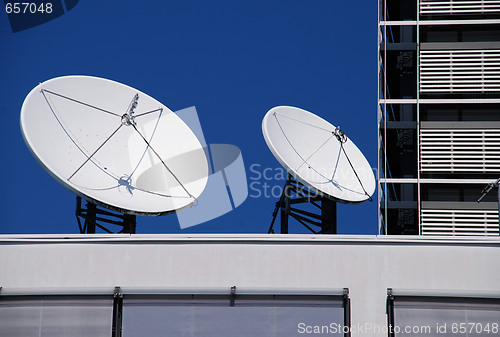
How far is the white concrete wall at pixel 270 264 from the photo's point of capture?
66.2ft

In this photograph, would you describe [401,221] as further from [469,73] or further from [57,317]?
[57,317]

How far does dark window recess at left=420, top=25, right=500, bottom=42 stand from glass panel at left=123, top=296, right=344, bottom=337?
3781 cm

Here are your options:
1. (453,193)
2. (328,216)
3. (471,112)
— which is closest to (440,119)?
(471,112)

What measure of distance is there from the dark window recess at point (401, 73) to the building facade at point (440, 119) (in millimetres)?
64

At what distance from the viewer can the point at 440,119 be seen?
5441 centimetres

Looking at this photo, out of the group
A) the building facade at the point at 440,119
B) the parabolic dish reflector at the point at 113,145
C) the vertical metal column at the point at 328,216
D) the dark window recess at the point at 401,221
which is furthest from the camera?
the dark window recess at the point at 401,221

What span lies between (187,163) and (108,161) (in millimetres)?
2477

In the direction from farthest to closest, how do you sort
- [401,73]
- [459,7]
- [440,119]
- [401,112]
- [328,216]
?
[401,73], [401,112], [459,7], [440,119], [328,216]

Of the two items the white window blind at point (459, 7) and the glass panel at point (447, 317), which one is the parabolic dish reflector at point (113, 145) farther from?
the white window blind at point (459, 7)

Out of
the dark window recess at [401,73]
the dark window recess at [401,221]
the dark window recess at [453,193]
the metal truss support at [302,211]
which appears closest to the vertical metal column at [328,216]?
the metal truss support at [302,211]

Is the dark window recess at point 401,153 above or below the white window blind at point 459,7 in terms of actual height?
below

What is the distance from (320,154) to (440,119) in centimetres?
2606

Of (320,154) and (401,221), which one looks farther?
(401,221)

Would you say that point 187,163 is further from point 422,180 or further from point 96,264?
point 422,180
